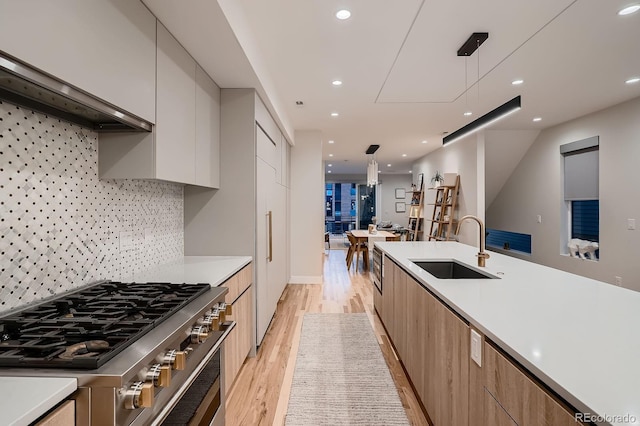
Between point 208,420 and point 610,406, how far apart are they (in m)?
1.51

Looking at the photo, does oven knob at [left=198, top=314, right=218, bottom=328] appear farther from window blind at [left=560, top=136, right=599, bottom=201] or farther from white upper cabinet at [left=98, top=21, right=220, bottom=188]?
window blind at [left=560, top=136, right=599, bottom=201]

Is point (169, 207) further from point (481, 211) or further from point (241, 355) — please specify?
point (481, 211)

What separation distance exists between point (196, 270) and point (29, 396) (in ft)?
4.89

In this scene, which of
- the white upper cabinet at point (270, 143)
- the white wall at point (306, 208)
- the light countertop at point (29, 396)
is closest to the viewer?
the light countertop at point (29, 396)

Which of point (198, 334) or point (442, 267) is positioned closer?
point (198, 334)

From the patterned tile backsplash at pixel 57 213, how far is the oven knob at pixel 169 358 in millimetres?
709

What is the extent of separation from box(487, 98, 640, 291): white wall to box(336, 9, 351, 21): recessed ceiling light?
4420mm

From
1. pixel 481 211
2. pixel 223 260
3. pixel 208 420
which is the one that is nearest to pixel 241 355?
pixel 223 260

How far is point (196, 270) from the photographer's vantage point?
2.18 metres

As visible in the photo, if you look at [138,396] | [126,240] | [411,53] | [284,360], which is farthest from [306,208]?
[138,396]

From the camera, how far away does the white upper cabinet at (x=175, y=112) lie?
180 centimetres

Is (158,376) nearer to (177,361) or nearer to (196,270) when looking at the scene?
(177,361)

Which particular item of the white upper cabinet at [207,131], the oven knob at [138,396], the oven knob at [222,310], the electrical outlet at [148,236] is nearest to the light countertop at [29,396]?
the oven knob at [138,396]

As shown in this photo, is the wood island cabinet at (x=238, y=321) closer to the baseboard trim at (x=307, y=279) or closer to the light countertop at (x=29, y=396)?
the light countertop at (x=29, y=396)
